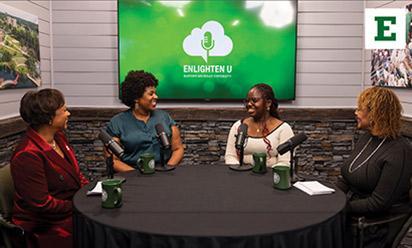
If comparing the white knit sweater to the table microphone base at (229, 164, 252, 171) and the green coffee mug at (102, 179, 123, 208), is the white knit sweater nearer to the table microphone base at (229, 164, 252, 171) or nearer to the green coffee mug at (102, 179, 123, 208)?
the table microphone base at (229, 164, 252, 171)

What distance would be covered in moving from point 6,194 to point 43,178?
11.5 inches

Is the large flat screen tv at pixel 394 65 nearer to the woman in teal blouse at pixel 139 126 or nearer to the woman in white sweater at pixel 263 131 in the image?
the woman in white sweater at pixel 263 131

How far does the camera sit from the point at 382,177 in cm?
221

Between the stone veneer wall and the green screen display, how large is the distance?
223mm

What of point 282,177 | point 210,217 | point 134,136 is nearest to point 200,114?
point 134,136

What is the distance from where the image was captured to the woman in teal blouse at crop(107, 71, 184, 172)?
2.98 metres

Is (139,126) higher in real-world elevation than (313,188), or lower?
higher

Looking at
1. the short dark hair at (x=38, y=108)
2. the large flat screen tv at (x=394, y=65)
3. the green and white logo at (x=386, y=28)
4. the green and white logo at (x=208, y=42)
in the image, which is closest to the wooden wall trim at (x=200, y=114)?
the green and white logo at (x=208, y=42)

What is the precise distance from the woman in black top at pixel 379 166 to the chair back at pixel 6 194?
178cm

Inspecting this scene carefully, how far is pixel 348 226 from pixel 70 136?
9.87 ft

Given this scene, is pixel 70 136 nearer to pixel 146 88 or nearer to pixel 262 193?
pixel 146 88

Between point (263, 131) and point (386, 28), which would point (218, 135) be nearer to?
point (263, 131)

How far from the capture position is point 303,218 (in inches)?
68.1

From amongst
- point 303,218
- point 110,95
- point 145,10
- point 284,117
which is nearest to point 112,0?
point 145,10
